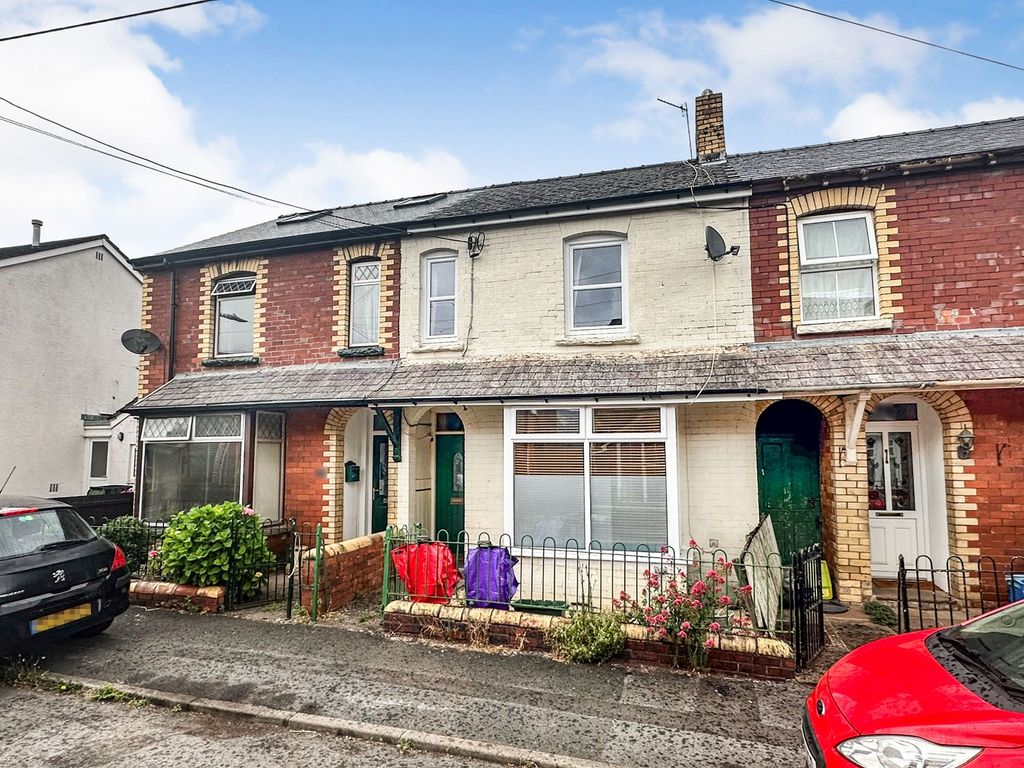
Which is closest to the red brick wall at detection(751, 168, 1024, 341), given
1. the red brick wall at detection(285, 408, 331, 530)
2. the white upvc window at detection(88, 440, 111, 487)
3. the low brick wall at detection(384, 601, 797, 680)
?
the low brick wall at detection(384, 601, 797, 680)

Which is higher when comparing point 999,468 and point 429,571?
point 999,468

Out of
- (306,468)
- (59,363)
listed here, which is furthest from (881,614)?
(59,363)

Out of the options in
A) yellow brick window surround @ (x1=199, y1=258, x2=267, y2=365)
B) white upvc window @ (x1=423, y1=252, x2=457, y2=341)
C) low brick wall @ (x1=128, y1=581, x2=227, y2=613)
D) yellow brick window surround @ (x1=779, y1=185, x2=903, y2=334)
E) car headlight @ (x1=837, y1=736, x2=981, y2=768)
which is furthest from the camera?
yellow brick window surround @ (x1=199, y1=258, x2=267, y2=365)

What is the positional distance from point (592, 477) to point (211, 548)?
5.03m

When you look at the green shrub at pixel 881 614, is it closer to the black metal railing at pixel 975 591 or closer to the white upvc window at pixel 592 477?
the black metal railing at pixel 975 591

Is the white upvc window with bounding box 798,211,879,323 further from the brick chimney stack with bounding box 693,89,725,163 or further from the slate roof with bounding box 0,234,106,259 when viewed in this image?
the slate roof with bounding box 0,234,106,259

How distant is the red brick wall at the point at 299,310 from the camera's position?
380 inches

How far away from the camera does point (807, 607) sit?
17.3 ft

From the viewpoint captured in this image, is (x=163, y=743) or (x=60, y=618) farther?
(x=60, y=618)

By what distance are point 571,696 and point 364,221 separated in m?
9.04

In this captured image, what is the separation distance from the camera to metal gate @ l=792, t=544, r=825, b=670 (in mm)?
5039

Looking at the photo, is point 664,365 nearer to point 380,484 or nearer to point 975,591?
point 975,591

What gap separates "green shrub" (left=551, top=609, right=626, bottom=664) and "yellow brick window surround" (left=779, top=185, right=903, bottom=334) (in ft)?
15.5

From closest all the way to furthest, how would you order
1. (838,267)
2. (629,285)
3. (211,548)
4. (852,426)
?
(852,426), (211,548), (838,267), (629,285)
